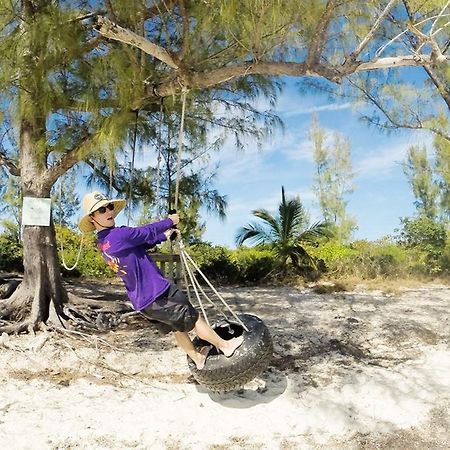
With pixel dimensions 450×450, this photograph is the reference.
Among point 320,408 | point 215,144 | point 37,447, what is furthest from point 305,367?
point 215,144

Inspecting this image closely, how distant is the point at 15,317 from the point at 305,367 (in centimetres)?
249

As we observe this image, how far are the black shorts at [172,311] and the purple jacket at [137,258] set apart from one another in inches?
1.7

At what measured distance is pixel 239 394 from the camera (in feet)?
11.7

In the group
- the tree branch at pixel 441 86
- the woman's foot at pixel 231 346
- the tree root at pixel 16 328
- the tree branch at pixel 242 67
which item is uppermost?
the tree branch at pixel 441 86

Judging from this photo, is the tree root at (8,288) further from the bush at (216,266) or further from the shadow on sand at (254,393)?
the bush at (216,266)

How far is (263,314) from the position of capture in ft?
18.5

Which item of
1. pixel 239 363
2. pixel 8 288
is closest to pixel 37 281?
pixel 8 288

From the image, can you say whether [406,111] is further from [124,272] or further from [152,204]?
[124,272]

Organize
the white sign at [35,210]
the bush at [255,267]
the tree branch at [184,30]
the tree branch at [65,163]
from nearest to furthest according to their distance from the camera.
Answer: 1. the tree branch at [184,30]
2. the tree branch at [65,163]
3. the white sign at [35,210]
4. the bush at [255,267]

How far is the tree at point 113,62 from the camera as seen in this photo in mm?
3711

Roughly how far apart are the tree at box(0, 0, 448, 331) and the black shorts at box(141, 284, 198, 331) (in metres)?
1.36

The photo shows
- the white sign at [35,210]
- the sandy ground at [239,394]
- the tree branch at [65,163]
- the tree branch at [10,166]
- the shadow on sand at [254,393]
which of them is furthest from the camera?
the tree branch at [10,166]

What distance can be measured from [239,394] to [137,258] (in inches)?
41.3

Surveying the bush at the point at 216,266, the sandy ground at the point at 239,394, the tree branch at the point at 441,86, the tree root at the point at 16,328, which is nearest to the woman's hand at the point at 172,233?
the sandy ground at the point at 239,394
